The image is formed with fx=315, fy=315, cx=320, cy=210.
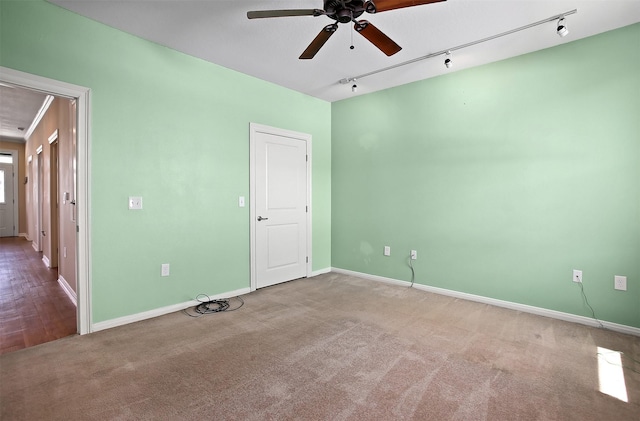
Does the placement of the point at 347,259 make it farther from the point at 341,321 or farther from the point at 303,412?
the point at 303,412

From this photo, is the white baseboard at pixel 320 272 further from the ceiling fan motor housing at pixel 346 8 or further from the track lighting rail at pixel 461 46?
the ceiling fan motor housing at pixel 346 8

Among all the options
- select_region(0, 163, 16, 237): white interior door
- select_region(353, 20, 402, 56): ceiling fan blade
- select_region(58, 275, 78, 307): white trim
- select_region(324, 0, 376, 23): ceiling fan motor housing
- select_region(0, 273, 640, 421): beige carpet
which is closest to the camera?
select_region(0, 273, 640, 421): beige carpet

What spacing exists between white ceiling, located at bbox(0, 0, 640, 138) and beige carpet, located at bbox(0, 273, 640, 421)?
266 centimetres

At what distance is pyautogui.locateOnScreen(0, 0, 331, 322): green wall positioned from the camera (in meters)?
2.56

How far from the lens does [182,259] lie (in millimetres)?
3326

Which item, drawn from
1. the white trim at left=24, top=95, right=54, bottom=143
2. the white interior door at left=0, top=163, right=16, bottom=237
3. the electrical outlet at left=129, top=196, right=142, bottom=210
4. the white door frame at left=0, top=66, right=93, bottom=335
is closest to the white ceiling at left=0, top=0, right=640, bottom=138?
the white door frame at left=0, top=66, right=93, bottom=335

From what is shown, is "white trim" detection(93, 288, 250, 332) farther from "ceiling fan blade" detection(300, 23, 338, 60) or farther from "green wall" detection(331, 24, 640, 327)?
"ceiling fan blade" detection(300, 23, 338, 60)

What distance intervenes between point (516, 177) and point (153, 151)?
3702 mm

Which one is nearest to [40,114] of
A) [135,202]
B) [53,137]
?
[53,137]

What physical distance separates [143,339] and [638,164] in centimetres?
443

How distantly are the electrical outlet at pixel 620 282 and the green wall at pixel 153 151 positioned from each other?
3.72 metres

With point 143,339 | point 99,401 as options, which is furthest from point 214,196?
point 99,401

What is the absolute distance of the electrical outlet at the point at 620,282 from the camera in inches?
109

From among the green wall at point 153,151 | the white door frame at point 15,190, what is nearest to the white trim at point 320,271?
the green wall at point 153,151
